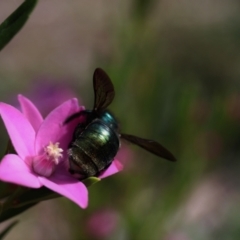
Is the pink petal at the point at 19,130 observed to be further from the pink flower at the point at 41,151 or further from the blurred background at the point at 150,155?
the blurred background at the point at 150,155

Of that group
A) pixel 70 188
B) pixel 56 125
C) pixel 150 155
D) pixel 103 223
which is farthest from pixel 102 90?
pixel 150 155

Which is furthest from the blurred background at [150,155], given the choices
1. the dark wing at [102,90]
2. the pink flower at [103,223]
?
the dark wing at [102,90]

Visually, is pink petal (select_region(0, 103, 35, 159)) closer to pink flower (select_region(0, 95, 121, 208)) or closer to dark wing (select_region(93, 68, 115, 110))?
pink flower (select_region(0, 95, 121, 208))

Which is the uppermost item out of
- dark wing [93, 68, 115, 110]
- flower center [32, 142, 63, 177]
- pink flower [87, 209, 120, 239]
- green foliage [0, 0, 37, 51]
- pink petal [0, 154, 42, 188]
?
green foliage [0, 0, 37, 51]

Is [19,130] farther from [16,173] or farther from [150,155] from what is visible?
[150,155]

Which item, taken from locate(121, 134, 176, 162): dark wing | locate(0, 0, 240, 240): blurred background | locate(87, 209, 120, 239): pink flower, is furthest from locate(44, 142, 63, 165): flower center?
locate(87, 209, 120, 239): pink flower

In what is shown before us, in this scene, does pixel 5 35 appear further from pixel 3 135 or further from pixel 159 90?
pixel 3 135

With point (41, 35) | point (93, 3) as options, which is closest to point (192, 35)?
point (93, 3)

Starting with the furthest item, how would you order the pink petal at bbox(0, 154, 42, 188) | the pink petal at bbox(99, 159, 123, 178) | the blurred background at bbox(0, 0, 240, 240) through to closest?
1. the blurred background at bbox(0, 0, 240, 240)
2. the pink petal at bbox(99, 159, 123, 178)
3. the pink petal at bbox(0, 154, 42, 188)
